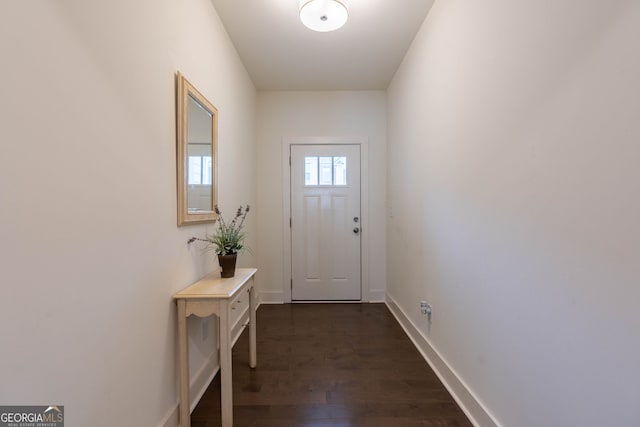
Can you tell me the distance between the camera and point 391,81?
3.26 meters

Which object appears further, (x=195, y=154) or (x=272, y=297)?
(x=272, y=297)

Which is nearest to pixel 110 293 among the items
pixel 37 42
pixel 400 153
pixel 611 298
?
pixel 37 42

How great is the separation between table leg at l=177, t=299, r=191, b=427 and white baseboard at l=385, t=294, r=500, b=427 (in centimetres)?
146

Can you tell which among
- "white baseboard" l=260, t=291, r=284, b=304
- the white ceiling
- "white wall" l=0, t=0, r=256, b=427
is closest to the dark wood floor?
"white wall" l=0, t=0, r=256, b=427

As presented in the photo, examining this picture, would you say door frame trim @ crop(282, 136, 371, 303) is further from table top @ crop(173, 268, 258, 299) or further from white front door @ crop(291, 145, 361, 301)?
table top @ crop(173, 268, 258, 299)

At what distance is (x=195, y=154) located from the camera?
171 centimetres

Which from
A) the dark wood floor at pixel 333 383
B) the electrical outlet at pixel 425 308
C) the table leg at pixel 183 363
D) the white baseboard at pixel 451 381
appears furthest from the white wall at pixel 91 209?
the electrical outlet at pixel 425 308

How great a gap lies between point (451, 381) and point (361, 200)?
2150 millimetres

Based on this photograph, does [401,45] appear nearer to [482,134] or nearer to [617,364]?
[482,134]

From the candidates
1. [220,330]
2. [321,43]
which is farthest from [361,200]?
[220,330]

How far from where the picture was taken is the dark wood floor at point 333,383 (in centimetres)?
158

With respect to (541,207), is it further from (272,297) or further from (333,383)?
(272,297)

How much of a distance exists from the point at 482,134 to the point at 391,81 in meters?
2.07

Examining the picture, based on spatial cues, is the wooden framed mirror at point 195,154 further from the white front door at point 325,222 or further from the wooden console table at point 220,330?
the white front door at point 325,222
